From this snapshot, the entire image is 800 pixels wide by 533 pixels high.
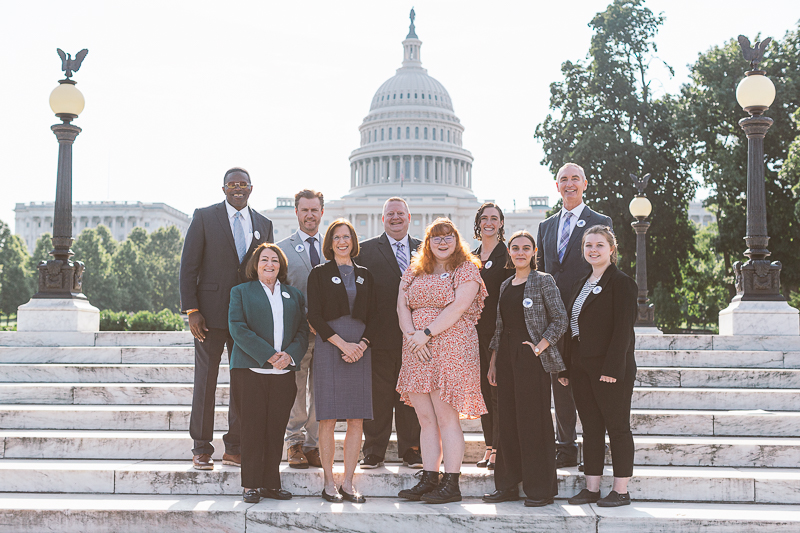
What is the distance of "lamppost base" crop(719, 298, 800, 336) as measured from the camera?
9.84 meters

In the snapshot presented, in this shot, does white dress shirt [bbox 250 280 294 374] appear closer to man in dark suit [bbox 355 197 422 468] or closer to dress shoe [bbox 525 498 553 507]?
man in dark suit [bbox 355 197 422 468]

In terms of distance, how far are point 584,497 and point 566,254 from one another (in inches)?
83.3

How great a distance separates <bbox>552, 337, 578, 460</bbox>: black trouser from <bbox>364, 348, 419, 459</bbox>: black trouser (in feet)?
Answer: 4.21

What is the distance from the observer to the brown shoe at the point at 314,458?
638cm

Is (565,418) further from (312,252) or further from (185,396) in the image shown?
(185,396)

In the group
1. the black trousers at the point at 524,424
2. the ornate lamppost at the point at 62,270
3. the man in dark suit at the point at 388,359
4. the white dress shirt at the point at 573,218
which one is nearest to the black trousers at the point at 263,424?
the man in dark suit at the point at 388,359

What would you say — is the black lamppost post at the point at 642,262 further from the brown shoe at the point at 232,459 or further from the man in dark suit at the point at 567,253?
the brown shoe at the point at 232,459

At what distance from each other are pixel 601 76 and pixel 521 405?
27314 millimetres

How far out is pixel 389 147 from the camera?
3590 inches

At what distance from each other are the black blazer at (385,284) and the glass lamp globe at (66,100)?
7024 mm

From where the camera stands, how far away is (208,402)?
6230mm

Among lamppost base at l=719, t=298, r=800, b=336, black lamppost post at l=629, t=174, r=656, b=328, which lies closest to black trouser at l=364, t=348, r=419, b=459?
lamppost base at l=719, t=298, r=800, b=336

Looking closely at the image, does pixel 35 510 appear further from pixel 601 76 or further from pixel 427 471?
pixel 601 76

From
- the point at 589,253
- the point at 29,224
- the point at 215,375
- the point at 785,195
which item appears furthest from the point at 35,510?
the point at 29,224
